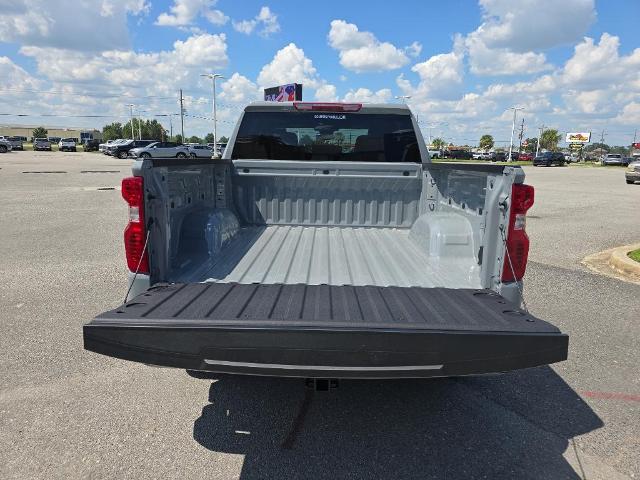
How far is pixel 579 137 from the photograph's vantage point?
12275cm

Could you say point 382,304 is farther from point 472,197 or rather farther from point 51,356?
point 51,356

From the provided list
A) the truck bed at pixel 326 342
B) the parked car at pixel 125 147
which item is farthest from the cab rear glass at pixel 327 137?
the parked car at pixel 125 147

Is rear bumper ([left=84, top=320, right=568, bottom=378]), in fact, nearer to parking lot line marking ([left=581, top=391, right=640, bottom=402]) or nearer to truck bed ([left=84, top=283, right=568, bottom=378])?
truck bed ([left=84, top=283, right=568, bottom=378])

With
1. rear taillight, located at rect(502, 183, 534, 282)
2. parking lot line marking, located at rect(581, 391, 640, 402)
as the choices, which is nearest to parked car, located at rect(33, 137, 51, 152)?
rear taillight, located at rect(502, 183, 534, 282)

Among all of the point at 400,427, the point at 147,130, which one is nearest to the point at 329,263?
the point at 400,427

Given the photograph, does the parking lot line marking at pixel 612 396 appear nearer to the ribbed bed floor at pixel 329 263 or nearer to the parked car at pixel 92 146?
the ribbed bed floor at pixel 329 263

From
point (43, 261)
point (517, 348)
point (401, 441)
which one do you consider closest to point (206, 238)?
point (401, 441)

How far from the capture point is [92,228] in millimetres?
9906

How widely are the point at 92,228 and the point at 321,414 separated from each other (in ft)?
27.6

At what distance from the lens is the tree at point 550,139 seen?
374 feet

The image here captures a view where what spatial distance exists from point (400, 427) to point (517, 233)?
1.52m

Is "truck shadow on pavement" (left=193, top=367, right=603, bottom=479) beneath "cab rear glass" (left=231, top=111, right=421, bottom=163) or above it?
beneath

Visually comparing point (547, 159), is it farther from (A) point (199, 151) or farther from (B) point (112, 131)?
(B) point (112, 131)

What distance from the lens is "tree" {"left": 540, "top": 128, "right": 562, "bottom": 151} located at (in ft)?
374
